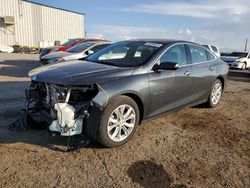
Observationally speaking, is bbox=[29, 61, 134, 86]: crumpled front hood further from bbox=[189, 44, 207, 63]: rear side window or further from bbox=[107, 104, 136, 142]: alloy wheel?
bbox=[189, 44, 207, 63]: rear side window

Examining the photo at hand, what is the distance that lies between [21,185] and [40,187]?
0.72ft

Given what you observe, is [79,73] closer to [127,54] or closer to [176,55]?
[127,54]

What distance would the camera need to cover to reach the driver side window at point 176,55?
475cm

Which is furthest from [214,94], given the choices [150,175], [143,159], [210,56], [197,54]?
[150,175]

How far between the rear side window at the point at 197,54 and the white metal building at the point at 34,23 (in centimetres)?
3460

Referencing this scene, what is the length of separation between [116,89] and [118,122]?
532mm

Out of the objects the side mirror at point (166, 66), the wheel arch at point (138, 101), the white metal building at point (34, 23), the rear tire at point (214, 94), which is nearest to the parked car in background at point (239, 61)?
the rear tire at point (214, 94)

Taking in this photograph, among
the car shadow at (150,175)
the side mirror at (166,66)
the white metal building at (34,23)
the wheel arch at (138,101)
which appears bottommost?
the car shadow at (150,175)

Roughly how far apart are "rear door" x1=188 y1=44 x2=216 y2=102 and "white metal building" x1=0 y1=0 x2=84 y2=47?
114 ft

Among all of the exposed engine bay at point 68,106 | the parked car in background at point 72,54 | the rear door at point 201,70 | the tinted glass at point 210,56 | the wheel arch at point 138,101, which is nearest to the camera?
the exposed engine bay at point 68,106

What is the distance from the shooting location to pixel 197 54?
227 inches

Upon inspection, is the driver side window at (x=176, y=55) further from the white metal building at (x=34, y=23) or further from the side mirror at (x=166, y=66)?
the white metal building at (x=34, y=23)

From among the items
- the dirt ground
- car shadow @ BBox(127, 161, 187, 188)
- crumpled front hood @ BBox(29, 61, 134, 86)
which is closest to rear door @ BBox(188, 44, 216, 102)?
the dirt ground

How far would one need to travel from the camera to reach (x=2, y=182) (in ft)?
9.97
